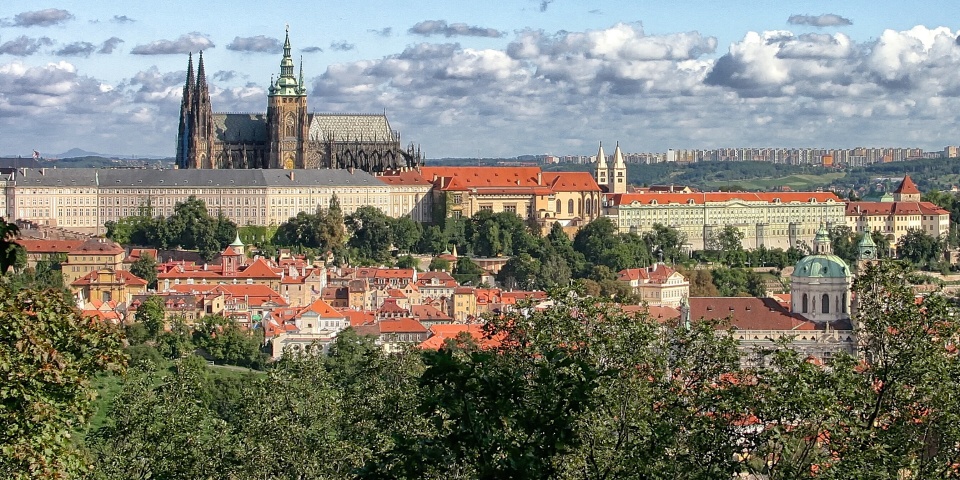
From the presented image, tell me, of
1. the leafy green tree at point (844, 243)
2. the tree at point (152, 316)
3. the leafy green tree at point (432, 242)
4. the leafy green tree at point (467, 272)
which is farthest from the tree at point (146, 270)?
the leafy green tree at point (844, 243)

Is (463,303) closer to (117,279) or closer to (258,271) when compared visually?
(258,271)

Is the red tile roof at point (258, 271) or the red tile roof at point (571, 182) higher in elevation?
the red tile roof at point (571, 182)

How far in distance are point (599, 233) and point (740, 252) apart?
10511 mm

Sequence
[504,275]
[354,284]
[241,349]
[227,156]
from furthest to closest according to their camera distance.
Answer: [227,156], [504,275], [354,284], [241,349]

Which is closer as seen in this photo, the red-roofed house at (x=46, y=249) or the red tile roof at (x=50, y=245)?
the red-roofed house at (x=46, y=249)

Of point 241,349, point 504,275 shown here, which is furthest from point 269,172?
point 241,349

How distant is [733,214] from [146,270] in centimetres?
5675

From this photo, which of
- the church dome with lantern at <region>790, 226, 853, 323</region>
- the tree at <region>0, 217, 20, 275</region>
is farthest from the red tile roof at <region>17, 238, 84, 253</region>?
the tree at <region>0, 217, 20, 275</region>

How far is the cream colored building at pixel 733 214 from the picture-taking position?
133 m

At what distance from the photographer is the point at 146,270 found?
9531 cm

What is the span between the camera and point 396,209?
4931 inches

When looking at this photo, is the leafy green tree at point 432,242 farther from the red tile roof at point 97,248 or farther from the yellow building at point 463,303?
the red tile roof at point 97,248

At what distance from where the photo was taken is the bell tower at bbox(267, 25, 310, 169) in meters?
127

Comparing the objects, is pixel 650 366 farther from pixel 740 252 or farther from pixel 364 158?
pixel 364 158
